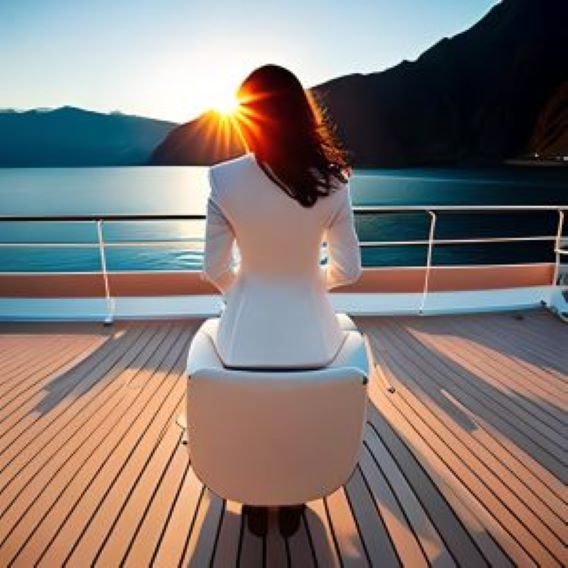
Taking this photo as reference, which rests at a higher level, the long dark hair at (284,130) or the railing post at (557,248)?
the long dark hair at (284,130)

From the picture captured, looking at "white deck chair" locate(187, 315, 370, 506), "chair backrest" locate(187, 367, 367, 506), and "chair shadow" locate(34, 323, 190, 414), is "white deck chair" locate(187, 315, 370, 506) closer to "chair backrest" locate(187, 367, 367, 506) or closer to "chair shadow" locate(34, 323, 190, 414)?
"chair backrest" locate(187, 367, 367, 506)

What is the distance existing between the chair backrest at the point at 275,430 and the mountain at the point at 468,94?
5164 cm

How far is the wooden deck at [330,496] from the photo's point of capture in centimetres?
132

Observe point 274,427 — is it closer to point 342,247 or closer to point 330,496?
point 342,247

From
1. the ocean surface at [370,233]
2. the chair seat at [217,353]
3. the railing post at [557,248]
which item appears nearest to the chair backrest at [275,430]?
the chair seat at [217,353]

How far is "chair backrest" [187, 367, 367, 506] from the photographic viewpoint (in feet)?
3.06

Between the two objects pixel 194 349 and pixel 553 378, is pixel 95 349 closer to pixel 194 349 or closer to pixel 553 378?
pixel 194 349

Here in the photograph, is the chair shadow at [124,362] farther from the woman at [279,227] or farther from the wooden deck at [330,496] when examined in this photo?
the woman at [279,227]

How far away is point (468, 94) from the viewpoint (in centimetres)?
5794

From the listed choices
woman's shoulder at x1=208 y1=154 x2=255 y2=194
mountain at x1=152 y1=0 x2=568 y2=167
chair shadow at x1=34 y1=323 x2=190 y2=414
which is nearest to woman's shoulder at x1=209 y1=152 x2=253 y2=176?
woman's shoulder at x1=208 y1=154 x2=255 y2=194

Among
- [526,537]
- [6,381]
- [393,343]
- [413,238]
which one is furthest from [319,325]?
[413,238]

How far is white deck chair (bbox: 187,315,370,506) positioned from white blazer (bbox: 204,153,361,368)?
0.24 ft

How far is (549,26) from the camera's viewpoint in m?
58.8

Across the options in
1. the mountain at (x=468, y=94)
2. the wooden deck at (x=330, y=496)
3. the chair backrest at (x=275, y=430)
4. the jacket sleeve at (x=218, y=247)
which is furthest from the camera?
the mountain at (x=468, y=94)
